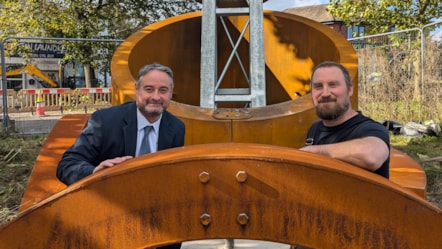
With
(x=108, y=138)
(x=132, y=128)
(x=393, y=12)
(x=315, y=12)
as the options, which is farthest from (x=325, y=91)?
(x=315, y=12)

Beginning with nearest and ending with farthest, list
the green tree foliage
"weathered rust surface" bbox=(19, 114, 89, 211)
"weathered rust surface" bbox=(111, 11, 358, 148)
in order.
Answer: "weathered rust surface" bbox=(19, 114, 89, 211) → "weathered rust surface" bbox=(111, 11, 358, 148) → the green tree foliage

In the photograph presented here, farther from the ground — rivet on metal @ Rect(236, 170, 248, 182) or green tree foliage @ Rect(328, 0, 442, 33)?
green tree foliage @ Rect(328, 0, 442, 33)

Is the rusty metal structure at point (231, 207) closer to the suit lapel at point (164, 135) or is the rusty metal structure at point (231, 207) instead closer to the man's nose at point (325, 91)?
the man's nose at point (325, 91)

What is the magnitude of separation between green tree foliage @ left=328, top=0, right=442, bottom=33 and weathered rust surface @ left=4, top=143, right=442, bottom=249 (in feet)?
49.7

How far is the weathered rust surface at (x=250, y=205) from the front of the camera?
4.34ft

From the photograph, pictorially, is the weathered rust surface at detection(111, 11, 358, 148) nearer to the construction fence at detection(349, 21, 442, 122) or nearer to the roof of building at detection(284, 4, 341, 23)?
the construction fence at detection(349, 21, 442, 122)

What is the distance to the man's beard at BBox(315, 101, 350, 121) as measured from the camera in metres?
2.20

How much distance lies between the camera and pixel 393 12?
50.7ft

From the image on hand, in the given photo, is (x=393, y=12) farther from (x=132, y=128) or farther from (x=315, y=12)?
(x=315, y=12)

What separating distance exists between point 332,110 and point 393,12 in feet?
47.9

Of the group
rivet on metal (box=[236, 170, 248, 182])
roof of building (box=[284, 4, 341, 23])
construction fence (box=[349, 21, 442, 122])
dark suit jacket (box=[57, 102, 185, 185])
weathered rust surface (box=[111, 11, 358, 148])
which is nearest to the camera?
rivet on metal (box=[236, 170, 248, 182])

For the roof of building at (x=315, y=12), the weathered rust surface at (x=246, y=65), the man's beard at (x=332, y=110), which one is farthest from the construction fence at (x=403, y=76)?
the roof of building at (x=315, y=12)

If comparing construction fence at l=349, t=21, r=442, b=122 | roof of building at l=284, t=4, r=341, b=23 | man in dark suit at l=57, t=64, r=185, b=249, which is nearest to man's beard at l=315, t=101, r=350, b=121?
man in dark suit at l=57, t=64, r=185, b=249

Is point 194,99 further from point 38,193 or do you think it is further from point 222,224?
point 222,224
